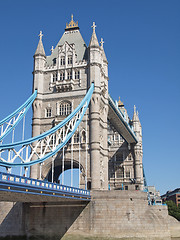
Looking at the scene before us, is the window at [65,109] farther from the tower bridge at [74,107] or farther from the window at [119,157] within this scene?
the window at [119,157]

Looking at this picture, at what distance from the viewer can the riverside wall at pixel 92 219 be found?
35562 mm

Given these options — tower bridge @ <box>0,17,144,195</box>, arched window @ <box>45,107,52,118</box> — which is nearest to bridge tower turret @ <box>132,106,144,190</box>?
tower bridge @ <box>0,17,144,195</box>

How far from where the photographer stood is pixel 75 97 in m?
45.6

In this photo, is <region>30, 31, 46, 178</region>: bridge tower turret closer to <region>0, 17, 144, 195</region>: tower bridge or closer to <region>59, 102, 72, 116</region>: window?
<region>0, 17, 144, 195</region>: tower bridge

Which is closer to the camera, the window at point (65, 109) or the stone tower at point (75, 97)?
the stone tower at point (75, 97)

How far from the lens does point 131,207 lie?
36.7 metres

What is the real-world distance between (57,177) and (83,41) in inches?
834

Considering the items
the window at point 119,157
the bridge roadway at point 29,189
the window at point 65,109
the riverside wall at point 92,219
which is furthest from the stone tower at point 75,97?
the window at point 119,157

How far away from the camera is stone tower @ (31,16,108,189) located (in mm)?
42781

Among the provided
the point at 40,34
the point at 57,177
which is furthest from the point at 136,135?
the point at 40,34

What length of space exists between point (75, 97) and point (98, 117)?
4.58 m

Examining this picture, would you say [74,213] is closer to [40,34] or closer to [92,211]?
[92,211]

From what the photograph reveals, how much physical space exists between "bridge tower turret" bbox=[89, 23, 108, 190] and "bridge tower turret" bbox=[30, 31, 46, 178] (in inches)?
289

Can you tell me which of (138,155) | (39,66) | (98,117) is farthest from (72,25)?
(138,155)
